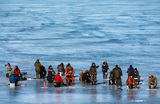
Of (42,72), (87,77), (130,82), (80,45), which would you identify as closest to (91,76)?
(87,77)

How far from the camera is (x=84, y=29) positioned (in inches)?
3329

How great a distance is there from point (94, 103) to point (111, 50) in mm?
33091

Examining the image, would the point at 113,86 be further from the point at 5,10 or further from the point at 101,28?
the point at 5,10

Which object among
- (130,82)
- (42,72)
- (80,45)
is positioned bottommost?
(130,82)

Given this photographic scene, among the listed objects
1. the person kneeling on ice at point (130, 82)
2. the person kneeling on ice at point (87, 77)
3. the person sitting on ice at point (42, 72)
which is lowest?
the person kneeling on ice at point (130, 82)

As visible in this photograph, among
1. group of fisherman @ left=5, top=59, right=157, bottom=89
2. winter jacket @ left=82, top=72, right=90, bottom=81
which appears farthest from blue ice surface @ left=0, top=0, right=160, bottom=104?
winter jacket @ left=82, top=72, right=90, bottom=81

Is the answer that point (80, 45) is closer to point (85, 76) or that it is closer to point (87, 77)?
point (85, 76)

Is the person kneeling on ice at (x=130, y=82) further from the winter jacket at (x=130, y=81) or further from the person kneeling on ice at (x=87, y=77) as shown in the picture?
the person kneeling on ice at (x=87, y=77)

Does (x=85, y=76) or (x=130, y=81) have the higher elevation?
(x=85, y=76)

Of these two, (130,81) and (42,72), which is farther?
(42,72)

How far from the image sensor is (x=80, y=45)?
64562 mm

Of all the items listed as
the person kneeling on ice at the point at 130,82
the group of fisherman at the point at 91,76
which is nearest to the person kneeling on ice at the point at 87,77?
the group of fisherman at the point at 91,76

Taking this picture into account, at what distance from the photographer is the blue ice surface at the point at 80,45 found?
30.6 meters

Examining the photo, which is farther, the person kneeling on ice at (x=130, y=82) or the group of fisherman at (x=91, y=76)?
the group of fisherman at (x=91, y=76)
